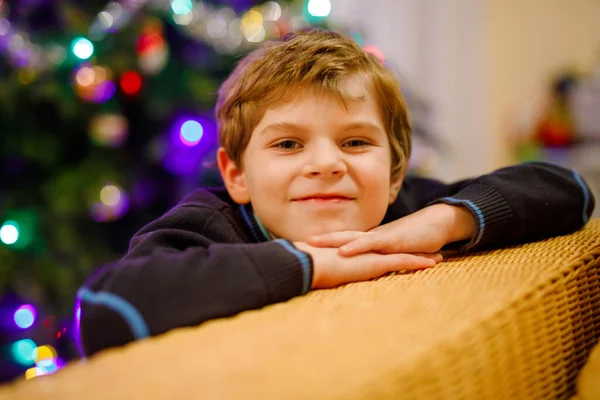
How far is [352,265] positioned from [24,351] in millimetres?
1333

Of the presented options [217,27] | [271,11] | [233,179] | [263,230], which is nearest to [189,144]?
[217,27]

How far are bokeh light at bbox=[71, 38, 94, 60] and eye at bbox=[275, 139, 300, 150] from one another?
36.1 inches

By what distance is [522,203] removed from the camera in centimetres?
96

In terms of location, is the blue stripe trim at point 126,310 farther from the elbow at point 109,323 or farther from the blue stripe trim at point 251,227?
the blue stripe trim at point 251,227

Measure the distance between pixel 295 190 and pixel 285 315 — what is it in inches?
13.3

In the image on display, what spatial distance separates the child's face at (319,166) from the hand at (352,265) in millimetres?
115

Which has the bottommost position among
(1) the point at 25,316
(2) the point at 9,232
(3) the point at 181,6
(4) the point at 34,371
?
(4) the point at 34,371

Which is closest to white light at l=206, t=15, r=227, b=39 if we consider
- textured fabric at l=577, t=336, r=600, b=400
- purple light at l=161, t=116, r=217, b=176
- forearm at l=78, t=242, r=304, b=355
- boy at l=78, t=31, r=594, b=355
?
purple light at l=161, t=116, r=217, b=176

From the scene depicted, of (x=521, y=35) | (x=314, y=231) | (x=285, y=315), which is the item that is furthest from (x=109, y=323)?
(x=521, y=35)

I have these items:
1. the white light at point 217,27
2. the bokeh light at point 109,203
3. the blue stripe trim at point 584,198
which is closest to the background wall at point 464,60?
the white light at point 217,27

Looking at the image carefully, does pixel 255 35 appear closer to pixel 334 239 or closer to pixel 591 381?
pixel 334 239

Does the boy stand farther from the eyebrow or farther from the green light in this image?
the green light

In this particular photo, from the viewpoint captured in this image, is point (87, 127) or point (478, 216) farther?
point (87, 127)

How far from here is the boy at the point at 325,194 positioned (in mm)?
788
